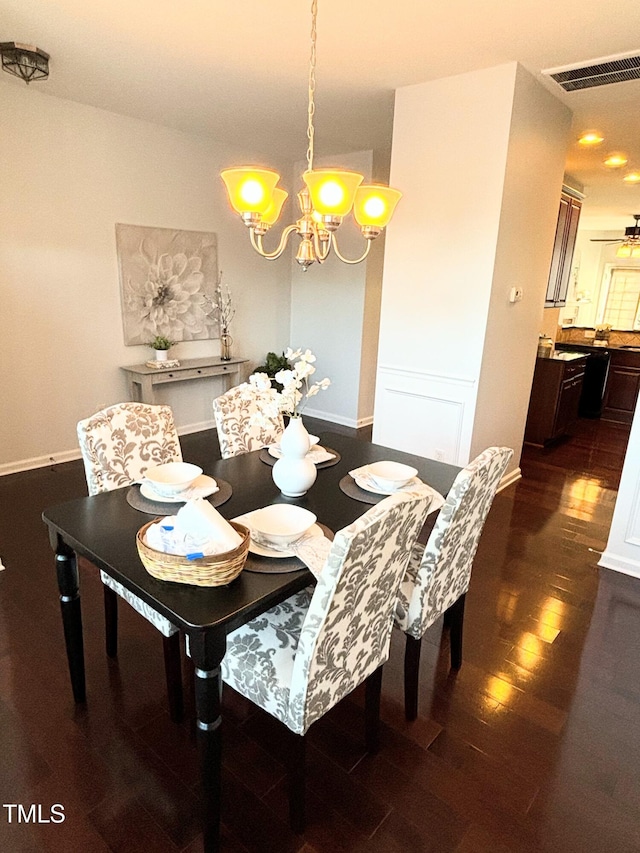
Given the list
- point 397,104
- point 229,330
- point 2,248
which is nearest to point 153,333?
point 229,330

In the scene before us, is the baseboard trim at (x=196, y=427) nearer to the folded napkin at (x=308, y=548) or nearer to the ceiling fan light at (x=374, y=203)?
the ceiling fan light at (x=374, y=203)

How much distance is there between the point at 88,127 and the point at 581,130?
12.7ft

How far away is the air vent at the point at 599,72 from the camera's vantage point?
110 inches

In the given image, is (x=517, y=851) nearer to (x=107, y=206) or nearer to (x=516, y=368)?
(x=516, y=368)

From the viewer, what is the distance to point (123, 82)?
11.2 feet

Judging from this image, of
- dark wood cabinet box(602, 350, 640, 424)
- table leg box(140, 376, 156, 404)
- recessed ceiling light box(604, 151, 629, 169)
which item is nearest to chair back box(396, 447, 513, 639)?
table leg box(140, 376, 156, 404)

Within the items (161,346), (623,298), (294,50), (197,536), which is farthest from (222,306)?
(623,298)

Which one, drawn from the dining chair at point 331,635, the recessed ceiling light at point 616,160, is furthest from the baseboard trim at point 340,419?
the dining chair at point 331,635

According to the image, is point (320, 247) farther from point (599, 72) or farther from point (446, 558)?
point (599, 72)

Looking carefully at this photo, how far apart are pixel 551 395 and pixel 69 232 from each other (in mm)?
4482

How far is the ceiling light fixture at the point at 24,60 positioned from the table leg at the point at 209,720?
337 centimetres

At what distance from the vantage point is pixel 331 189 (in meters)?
1.88

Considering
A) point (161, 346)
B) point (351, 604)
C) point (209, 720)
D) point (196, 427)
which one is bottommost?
point (196, 427)

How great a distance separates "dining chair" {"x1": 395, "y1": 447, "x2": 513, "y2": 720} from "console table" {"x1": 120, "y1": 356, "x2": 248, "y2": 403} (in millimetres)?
3166
